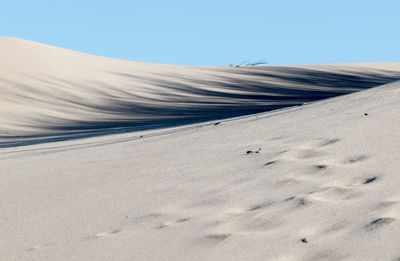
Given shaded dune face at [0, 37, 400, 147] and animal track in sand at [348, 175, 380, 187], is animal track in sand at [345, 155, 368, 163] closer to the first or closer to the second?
animal track in sand at [348, 175, 380, 187]

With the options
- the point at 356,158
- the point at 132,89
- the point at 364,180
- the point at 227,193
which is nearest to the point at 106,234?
the point at 227,193

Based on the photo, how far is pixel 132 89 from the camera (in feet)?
61.4

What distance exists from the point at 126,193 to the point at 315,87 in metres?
17.0

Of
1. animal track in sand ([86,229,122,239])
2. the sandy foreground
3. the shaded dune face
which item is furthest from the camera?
the shaded dune face

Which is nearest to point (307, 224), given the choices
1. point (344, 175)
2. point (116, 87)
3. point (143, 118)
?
point (344, 175)

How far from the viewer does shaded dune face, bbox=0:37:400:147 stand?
13055 millimetres

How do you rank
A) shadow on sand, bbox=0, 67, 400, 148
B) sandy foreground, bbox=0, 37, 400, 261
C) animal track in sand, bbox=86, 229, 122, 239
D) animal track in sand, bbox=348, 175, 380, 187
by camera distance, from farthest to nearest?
shadow on sand, bbox=0, 67, 400, 148 → animal track in sand, bbox=348, 175, 380, 187 → animal track in sand, bbox=86, 229, 122, 239 → sandy foreground, bbox=0, 37, 400, 261

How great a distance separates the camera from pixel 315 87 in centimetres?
2045

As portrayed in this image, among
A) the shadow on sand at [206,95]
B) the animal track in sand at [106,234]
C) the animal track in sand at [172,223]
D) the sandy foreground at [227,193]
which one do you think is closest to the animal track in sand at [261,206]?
→ the sandy foreground at [227,193]

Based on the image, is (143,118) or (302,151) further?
(143,118)

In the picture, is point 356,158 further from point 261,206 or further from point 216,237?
point 216,237

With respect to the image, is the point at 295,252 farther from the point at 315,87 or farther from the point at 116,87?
the point at 315,87

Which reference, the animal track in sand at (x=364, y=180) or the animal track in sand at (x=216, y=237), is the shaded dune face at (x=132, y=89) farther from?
the animal track in sand at (x=216, y=237)

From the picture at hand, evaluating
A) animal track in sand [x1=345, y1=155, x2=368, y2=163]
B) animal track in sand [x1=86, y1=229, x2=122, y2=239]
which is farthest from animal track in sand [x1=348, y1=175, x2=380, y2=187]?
animal track in sand [x1=86, y1=229, x2=122, y2=239]
